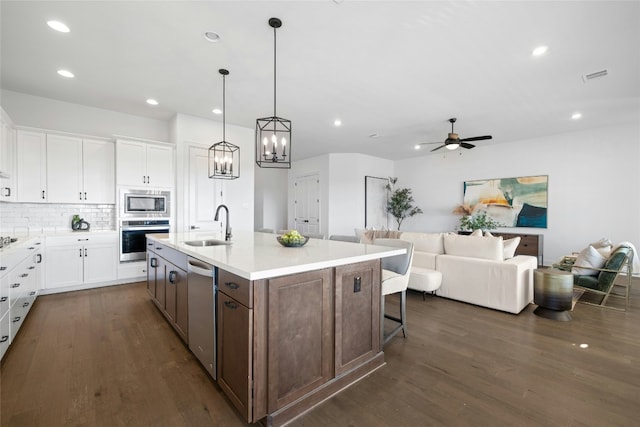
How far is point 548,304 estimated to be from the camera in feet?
10.5

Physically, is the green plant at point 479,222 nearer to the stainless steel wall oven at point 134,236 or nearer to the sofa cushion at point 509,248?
the sofa cushion at point 509,248

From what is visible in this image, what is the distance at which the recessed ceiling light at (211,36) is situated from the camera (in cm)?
267

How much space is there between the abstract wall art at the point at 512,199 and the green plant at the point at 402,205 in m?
1.64

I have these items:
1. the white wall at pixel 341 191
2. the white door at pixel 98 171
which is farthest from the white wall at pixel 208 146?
the white wall at pixel 341 191

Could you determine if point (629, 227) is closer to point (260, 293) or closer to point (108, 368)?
point (260, 293)

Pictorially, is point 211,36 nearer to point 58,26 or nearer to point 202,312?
point 58,26

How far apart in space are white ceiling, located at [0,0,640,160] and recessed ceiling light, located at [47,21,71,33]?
0.25 ft

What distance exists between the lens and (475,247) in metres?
3.66

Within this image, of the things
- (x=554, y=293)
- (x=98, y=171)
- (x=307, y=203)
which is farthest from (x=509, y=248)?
(x=98, y=171)

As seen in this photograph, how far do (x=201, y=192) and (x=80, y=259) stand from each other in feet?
6.51

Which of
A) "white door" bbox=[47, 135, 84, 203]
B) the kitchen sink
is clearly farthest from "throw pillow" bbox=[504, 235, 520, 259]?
"white door" bbox=[47, 135, 84, 203]

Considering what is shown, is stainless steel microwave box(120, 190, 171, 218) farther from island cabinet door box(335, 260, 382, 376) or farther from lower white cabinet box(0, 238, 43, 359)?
island cabinet door box(335, 260, 382, 376)

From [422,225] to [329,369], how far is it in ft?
23.5

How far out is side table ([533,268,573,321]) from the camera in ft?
10.2
